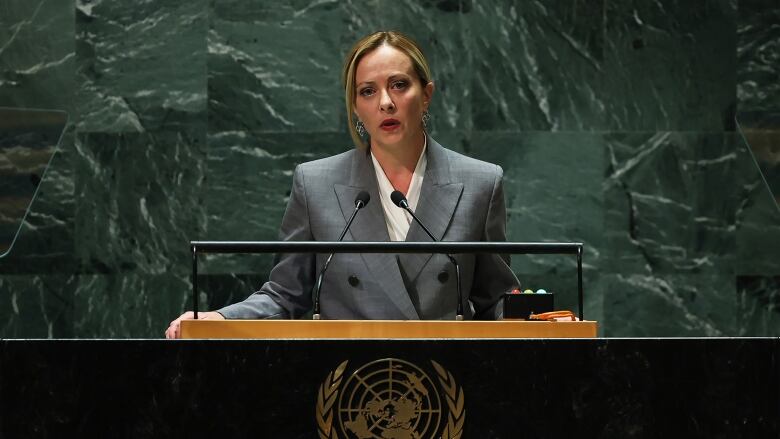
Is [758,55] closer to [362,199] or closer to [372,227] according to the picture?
[372,227]

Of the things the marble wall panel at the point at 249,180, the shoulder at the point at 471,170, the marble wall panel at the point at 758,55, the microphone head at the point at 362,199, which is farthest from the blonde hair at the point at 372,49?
the marble wall panel at the point at 758,55

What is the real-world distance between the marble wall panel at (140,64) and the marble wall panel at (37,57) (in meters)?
0.06

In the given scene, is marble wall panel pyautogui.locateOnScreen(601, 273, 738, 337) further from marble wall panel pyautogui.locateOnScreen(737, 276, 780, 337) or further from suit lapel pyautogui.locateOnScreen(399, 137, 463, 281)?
suit lapel pyautogui.locateOnScreen(399, 137, 463, 281)

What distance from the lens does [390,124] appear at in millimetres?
3471

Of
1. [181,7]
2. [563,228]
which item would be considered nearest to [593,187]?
[563,228]

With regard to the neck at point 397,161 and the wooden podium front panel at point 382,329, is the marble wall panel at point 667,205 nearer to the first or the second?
the neck at point 397,161

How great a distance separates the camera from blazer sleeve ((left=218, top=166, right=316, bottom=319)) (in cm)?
332

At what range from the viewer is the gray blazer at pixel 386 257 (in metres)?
3.31

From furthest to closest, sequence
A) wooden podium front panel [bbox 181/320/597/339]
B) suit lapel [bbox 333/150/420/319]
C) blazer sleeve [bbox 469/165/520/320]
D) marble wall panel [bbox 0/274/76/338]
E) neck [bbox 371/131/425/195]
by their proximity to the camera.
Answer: marble wall panel [bbox 0/274/76/338] → neck [bbox 371/131/425/195] → blazer sleeve [bbox 469/165/520/320] → suit lapel [bbox 333/150/420/319] → wooden podium front panel [bbox 181/320/597/339]
